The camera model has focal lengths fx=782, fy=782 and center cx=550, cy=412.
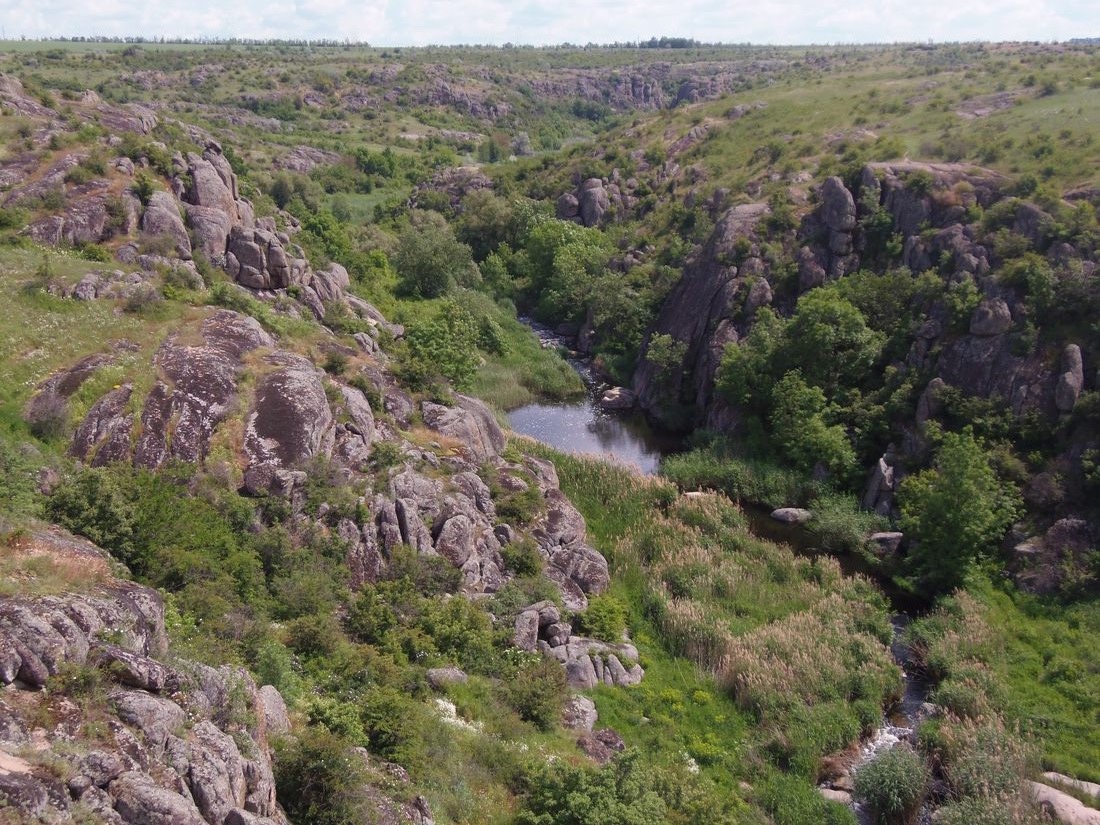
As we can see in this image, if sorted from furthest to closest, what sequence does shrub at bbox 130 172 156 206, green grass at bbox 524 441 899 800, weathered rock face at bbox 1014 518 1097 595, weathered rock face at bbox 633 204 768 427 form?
weathered rock face at bbox 633 204 768 427 → shrub at bbox 130 172 156 206 → weathered rock face at bbox 1014 518 1097 595 → green grass at bbox 524 441 899 800

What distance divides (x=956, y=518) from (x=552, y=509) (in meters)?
15.3

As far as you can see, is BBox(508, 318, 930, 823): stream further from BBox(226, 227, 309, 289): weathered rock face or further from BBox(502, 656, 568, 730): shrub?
BBox(226, 227, 309, 289): weathered rock face

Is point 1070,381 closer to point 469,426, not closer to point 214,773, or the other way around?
point 469,426

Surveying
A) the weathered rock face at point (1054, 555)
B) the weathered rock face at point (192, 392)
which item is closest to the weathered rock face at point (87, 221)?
the weathered rock face at point (192, 392)

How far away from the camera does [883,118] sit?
6412 cm

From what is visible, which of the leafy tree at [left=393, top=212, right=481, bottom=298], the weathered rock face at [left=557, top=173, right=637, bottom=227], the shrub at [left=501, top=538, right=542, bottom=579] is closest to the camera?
the shrub at [left=501, top=538, right=542, bottom=579]

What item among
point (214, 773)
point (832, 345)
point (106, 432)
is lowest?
point (832, 345)

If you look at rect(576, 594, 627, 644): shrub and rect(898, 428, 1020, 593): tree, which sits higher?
rect(898, 428, 1020, 593): tree

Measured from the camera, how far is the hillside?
15312 millimetres

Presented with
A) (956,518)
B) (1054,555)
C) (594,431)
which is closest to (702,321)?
(594,431)

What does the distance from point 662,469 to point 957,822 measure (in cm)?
2196

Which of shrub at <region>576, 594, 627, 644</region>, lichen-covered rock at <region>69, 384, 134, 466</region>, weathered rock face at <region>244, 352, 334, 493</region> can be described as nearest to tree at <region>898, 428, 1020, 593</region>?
shrub at <region>576, 594, 627, 644</region>

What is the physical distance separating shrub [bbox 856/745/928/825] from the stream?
41cm

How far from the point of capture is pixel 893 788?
20.1 meters
